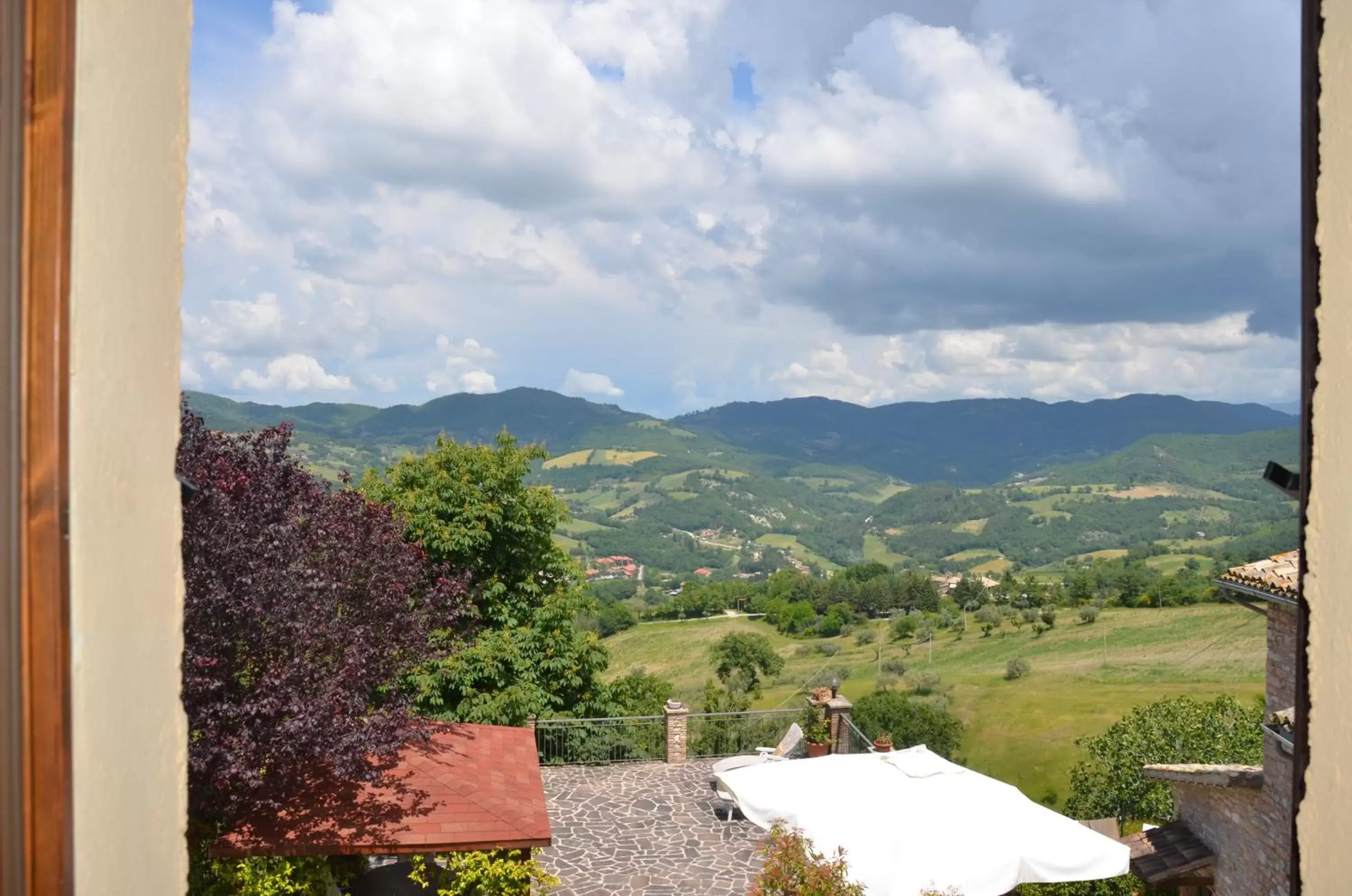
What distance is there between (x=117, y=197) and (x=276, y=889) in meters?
8.37

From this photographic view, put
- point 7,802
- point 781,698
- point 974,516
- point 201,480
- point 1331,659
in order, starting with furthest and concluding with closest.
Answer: point 974,516 → point 781,698 → point 201,480 → point 1331,659 → point 7,802

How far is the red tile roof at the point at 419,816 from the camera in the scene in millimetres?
8016

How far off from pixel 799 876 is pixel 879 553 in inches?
4266

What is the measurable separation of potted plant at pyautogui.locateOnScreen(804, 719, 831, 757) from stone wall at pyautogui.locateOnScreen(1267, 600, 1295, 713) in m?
6.88

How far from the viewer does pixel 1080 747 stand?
2869cm

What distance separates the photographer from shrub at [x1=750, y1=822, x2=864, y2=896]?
7.42 m

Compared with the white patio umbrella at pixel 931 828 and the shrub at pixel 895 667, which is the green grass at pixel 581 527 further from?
the white patio umbrella at pixel 931 828

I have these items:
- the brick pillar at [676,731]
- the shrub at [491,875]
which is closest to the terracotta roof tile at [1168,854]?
the shrub at [491,875]

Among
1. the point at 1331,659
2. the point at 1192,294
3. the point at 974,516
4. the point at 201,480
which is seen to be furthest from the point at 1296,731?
the point at 1192,294

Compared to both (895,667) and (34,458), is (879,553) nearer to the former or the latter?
(895,667)

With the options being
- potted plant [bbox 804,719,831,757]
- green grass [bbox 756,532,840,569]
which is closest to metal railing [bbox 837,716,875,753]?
potted plant [bbox 804,719,831,757]

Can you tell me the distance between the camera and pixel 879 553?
113 m

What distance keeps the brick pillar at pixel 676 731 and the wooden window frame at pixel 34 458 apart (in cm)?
1503

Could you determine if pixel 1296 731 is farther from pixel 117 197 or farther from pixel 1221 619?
pixel 1221 619
